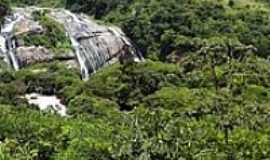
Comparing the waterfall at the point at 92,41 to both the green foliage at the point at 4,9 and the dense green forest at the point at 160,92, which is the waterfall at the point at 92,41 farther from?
the green foliage at the point at 4,9

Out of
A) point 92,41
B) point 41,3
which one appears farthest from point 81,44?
point 41,3

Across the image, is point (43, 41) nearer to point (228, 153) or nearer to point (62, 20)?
point (62, 20)

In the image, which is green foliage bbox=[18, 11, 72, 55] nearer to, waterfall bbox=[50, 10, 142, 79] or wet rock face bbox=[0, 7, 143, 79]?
wet rock face bbox=[0, 7, 143, 79]

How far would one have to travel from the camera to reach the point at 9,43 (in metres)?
79.3

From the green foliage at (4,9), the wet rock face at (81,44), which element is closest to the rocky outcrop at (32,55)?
the wet rock face at (81,44)

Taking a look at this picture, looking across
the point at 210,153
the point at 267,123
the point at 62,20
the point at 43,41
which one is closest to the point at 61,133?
the point at 210,153

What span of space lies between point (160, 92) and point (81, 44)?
15.6 m

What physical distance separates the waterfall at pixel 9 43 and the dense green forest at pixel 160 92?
1.89 metres

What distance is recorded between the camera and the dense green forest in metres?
46.3

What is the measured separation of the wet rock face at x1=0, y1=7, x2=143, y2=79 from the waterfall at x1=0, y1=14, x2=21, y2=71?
30 centimetres

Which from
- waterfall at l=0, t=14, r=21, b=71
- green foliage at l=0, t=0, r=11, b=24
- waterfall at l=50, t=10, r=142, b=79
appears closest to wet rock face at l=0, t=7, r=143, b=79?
waterfall at l=50, t=10, r=142, b=79

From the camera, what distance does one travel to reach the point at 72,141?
49.2 m

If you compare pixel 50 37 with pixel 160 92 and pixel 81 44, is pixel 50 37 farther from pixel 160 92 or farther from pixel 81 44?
pixel 160 92

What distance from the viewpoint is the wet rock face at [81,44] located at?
79062 millimetres
